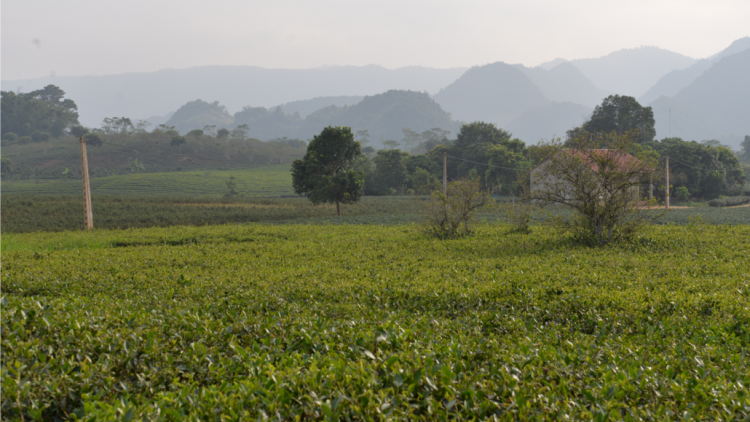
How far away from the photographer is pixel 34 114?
128875 millimetres

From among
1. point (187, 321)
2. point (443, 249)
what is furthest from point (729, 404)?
point (443, 249)

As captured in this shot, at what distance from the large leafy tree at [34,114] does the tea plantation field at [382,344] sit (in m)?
154

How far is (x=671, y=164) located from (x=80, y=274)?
69.5m

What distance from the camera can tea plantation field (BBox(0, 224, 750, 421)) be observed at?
136 inches

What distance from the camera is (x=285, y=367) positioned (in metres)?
4.16

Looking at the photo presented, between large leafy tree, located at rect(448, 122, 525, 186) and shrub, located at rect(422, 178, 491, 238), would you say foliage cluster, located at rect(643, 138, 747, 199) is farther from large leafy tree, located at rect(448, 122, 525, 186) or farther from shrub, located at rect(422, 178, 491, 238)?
shrub, located at rect(422, 178, 491, 238)

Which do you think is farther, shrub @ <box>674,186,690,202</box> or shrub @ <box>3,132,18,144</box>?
shrub @ <box>3,132,18,144</box>

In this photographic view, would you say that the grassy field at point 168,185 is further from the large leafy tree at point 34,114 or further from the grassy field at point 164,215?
the large leafy tree at point 34,114

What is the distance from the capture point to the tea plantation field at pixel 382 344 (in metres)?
3.46

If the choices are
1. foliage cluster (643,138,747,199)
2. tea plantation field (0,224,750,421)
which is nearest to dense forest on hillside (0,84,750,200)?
foliage cluster (643,138,747,199)

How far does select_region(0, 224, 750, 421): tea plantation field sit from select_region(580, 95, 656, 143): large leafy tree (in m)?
66.6

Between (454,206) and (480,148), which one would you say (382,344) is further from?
(480,148)

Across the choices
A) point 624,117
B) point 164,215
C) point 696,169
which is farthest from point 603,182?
point 624,117

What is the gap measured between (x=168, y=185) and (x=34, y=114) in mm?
91369
